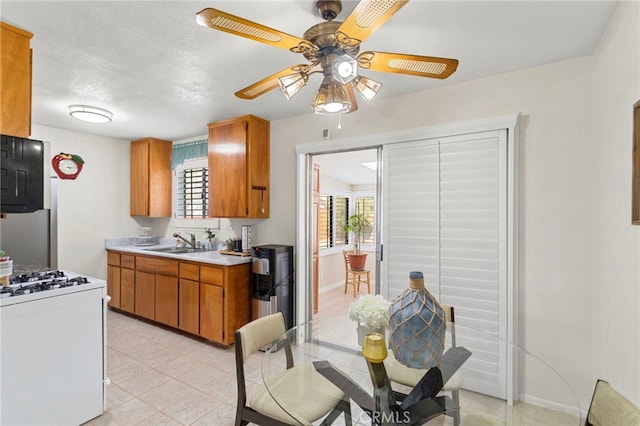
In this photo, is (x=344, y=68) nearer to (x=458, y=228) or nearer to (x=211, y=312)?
(x=458, y=228)

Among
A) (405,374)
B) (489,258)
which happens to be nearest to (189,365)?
(405,374)

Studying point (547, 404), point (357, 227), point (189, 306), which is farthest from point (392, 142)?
point (357, 227)

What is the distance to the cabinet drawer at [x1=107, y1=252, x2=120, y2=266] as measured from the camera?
159 inches

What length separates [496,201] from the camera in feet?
7.48

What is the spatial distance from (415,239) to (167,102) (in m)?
2.52

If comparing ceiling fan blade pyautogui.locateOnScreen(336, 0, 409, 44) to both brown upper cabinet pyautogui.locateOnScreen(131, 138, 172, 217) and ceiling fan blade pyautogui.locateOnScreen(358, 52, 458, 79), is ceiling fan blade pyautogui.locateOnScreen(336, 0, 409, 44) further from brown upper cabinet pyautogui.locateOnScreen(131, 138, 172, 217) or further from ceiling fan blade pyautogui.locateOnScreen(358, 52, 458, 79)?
brown upper cabinet pyautogui.locateOnScreen(131, 138, 172, 217)

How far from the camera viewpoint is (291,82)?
4.89 ft

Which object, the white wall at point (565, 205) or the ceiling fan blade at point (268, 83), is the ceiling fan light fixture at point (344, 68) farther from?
the white wall at point (565, 205)

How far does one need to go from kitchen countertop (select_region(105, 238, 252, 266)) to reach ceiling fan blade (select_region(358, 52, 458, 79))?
226cm

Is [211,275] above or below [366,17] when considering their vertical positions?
below

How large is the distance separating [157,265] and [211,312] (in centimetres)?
97

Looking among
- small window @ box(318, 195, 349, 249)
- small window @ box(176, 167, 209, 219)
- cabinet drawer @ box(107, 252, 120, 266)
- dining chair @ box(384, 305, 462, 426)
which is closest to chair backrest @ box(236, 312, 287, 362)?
dining chair @ box(384, 305, 462, 426)

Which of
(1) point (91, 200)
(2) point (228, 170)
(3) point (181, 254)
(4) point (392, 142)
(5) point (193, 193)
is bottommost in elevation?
(3) point (181, 254)

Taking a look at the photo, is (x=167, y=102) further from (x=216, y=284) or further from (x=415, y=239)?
(x=415, y=239)
